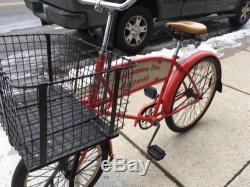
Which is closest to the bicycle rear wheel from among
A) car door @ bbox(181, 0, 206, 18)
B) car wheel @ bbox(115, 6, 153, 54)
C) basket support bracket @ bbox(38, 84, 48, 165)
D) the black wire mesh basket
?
the black wire mesh basket

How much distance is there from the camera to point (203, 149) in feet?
9.74

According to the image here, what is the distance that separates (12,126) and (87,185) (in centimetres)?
88

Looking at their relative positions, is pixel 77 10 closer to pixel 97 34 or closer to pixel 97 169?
pixel 97 34

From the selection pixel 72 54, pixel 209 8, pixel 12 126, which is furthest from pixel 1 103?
pixel 209 8

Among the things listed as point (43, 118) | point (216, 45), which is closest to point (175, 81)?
point (43, 118)

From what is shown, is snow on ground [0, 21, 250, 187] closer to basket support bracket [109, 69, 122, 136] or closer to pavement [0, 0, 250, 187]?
pavement [0, 0, 250, 187]

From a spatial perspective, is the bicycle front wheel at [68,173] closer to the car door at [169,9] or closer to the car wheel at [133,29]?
the car wheel at [133,29]

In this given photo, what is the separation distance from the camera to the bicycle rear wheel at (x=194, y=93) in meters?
2.95

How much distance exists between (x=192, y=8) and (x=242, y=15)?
186 cm

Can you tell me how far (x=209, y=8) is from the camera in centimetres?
633

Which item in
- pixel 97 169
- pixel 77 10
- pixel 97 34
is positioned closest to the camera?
pixel 97 169

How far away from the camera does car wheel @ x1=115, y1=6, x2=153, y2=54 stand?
193 inches

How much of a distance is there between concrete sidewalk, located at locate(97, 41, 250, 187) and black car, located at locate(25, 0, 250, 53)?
1.50 metres

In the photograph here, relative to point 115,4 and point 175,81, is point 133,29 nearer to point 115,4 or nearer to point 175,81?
point 175,81
